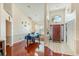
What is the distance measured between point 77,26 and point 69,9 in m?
0.35

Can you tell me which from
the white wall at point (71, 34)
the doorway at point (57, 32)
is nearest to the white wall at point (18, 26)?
the doorway at point (57, 32)

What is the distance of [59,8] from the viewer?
2123 millimetres

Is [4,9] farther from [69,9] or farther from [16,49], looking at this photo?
[69,9]

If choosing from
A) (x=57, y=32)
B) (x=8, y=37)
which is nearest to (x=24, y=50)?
(x=8, y=37)

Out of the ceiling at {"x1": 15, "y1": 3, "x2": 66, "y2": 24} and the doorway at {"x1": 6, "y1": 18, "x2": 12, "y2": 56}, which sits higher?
the ceiling at {"x1": 15, "y1": 3, "x2": 66, "y2": 24}

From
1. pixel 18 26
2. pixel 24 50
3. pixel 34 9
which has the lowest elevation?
pixel 24 50

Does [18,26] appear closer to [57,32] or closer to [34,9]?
[34,9]

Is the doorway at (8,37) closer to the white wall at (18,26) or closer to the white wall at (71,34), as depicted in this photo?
the white wall at (18,26)

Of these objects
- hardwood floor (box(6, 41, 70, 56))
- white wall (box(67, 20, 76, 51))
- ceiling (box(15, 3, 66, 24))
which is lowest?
hardwood floor (box(6, 41, 70, 56))

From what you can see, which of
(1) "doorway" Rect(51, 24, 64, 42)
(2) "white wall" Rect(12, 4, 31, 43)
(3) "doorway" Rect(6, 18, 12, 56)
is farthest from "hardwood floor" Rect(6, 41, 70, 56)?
(1) "doorway" Rect(51, 24, 64, 42)

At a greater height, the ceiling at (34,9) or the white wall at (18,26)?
the ceiling at (34,9)

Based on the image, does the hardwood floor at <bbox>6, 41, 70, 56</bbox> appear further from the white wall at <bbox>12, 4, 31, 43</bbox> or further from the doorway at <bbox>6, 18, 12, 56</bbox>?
the white wall at <bbox>12, 4, 31, 43</bbox>

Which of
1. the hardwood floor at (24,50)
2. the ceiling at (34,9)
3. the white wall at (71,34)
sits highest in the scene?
the ceiling at (34,9)

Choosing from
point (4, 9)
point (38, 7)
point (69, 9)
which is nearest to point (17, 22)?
point (4, 9)
